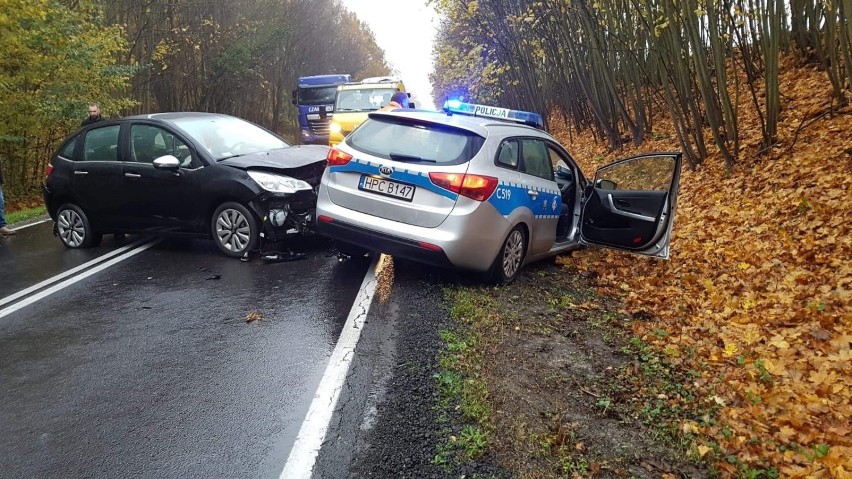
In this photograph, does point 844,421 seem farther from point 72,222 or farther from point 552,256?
point 72,222

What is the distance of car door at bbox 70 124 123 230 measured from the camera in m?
8.13

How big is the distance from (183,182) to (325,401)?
470 cm

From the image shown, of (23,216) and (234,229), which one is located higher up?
(234,229)

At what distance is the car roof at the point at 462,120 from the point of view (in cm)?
614

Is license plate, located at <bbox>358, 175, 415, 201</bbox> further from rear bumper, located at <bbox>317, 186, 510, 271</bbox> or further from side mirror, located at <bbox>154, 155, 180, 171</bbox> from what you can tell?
side mirror, located at <bbox>154, 155, 180, 171</bbox>

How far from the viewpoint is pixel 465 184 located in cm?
578

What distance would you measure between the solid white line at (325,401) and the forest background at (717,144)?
84.2 inches

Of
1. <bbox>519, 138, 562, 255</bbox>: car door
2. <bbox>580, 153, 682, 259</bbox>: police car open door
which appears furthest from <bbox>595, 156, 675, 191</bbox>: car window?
<bbox>519, 138, 562, 255</bbox>: car door

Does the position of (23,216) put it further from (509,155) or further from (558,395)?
(558,395)

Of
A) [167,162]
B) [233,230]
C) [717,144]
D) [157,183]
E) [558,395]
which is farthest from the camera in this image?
[717,144]

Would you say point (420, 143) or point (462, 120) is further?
point (462, 120)

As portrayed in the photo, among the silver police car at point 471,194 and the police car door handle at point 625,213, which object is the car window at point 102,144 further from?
the police car door handle at point 625,213

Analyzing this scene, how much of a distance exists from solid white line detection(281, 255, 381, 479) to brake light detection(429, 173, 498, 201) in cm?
Answer: 131

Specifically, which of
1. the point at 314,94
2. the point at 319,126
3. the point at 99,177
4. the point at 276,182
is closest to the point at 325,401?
the point at 276,182
